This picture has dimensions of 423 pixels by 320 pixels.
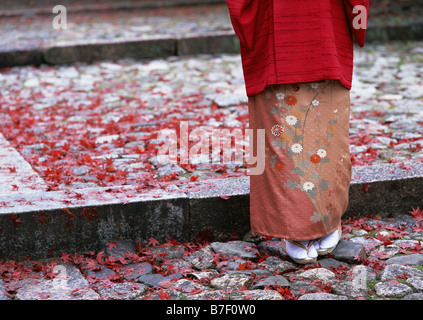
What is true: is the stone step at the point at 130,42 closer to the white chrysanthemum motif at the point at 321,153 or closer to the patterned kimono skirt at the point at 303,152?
the patterned kimono skirt at the point at 303,152

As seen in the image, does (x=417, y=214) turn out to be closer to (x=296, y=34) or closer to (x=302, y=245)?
(x=302, y=245)

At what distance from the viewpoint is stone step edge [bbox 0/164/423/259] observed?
310 cm

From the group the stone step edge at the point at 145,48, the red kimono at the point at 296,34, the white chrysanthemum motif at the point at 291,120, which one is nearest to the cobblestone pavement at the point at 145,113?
the stone step edge at the point at 145,48

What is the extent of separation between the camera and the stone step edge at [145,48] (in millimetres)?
8312

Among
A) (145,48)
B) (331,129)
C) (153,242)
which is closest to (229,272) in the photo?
(153,242)

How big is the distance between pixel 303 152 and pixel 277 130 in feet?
0.59

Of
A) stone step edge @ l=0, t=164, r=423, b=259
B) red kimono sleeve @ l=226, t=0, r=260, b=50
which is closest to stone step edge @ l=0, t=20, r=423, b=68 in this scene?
stone step edge @ l=0, t=164, r=423, b=259

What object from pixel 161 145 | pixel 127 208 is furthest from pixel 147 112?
pixel 127 208

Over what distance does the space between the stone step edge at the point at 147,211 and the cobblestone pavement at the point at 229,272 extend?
7cm

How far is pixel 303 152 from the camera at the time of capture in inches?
118

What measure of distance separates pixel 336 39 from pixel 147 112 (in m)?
3.13

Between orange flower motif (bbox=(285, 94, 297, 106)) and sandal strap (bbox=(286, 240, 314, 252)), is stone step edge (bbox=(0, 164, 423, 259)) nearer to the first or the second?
sandal strap (bbox=(286, 240, 314, 252))

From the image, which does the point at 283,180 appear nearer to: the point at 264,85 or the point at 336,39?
the point at 264,85
